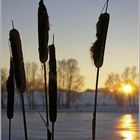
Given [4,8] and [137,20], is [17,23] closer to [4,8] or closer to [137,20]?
[4,8]

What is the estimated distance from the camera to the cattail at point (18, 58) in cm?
97

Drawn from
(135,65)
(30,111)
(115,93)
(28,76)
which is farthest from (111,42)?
(30,111)

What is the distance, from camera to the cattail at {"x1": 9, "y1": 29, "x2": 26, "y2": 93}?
97cm

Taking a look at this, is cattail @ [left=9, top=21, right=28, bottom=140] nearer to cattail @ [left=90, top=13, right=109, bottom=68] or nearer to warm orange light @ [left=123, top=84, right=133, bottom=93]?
cattail @ [left=90, top=13, right=109, bottom=68]

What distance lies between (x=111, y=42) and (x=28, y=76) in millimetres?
484

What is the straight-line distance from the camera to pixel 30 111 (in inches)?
99.6

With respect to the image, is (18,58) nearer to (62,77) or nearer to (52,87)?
(52,87)

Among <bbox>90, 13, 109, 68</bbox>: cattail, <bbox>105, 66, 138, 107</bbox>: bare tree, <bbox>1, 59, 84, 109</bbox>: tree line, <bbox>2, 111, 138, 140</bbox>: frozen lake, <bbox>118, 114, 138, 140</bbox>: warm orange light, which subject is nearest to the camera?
<bbox>90, 13, 109, 68</bbox>: cattail

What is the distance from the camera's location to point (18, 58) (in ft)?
3.23

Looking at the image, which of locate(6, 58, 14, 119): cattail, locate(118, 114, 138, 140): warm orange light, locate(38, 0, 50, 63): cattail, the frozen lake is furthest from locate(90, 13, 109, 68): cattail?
locate(118, 114, 138, 140): warm orange light

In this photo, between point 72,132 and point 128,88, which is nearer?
point 128,88

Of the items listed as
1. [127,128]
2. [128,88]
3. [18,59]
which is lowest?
[127,128]

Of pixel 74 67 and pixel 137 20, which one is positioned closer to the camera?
pixel 137 20

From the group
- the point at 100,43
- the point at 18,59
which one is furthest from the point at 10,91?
the point at 100,43
